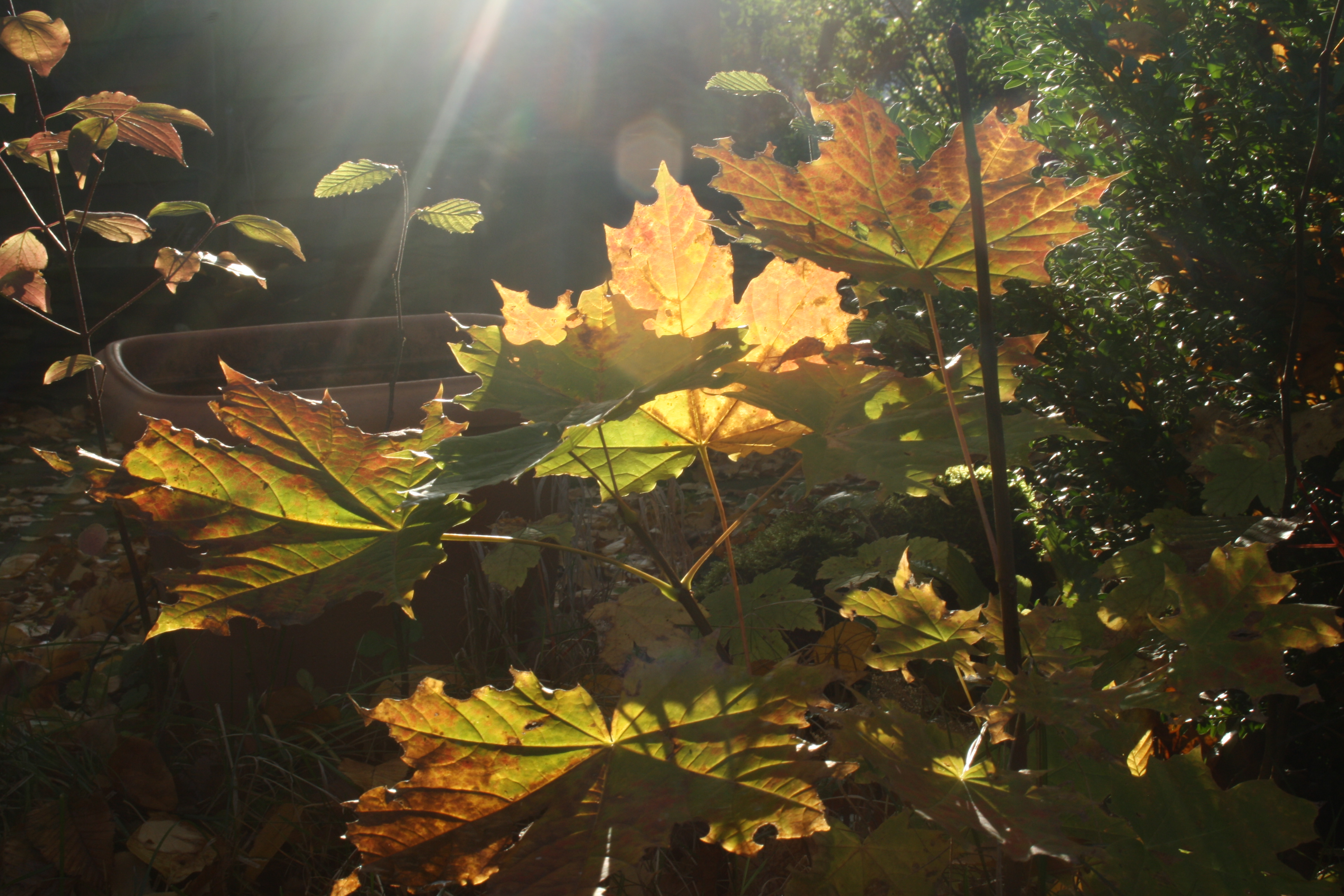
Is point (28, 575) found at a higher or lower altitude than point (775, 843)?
lower

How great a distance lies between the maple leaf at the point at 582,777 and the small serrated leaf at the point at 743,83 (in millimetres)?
801

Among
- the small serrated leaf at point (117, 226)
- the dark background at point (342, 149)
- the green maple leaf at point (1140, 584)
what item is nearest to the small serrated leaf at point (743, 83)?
the green maple leaf at point (1140, 584)

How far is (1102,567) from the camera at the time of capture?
3.03 feet

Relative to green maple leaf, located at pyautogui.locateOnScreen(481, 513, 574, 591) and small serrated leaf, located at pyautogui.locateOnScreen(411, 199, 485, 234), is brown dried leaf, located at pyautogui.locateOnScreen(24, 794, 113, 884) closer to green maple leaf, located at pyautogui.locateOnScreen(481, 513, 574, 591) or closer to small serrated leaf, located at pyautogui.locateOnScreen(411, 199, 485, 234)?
green maple leaf, located at pyautogui.locateOnScreen(481, 513, 574, 591)

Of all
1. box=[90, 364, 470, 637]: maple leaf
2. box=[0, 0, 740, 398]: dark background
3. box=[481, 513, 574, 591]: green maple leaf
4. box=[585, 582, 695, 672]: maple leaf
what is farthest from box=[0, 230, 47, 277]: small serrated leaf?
box=[0, 0, 740, 398]: dark background

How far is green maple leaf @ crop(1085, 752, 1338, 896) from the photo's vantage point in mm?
643

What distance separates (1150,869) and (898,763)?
29 cm

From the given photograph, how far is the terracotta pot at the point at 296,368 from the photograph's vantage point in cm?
171

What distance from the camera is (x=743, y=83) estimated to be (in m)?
1.11

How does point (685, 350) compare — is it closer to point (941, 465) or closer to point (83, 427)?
point (941, 465)

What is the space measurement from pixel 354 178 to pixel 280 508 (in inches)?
43.9

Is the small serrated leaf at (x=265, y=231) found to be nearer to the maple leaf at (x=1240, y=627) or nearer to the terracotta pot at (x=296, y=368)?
the terracotta pot at (x=296, y=368)

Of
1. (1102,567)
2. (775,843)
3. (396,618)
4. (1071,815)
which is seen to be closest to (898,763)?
(1071,815)

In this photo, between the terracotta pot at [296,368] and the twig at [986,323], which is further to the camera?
the terracotta pot at [296,368]
